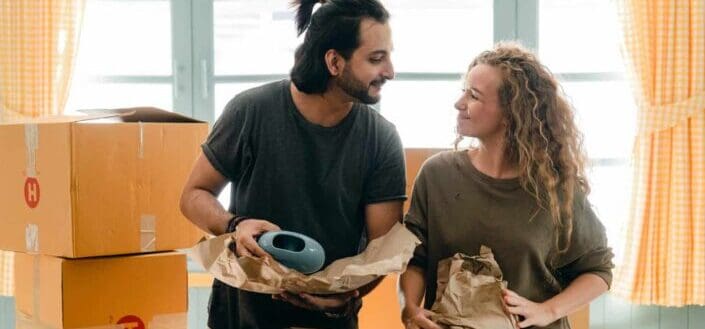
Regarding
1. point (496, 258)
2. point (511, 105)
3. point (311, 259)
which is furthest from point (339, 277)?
point (511, 105)

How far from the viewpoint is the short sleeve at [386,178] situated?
206cm

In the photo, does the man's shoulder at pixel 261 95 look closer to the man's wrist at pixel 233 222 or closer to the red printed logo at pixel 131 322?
the man's wrist at pixel 233 222

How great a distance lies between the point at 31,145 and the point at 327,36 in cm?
90

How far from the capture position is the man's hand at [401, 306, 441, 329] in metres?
1.91

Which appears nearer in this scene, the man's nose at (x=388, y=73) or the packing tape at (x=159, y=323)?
the man's nose at (x=388, y=73)

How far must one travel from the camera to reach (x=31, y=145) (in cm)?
239

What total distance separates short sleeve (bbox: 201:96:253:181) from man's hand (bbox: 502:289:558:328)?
635 millimetres

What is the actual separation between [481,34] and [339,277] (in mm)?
2034

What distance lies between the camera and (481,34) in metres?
3.61

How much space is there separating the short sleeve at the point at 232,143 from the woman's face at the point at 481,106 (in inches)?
18.4

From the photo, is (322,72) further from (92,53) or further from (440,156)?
(92,53)

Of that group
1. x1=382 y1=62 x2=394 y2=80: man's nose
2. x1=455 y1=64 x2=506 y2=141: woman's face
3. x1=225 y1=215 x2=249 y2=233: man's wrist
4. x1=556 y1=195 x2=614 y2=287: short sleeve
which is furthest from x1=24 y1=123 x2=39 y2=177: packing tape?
x1=556 y1=195 x2=614 y2=287: short sleeve

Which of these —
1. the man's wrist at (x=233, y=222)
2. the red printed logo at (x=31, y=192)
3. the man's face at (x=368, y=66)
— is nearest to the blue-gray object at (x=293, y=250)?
the man's wrist at (x=233, y=222)

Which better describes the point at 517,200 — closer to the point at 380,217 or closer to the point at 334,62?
the point at 380,217
